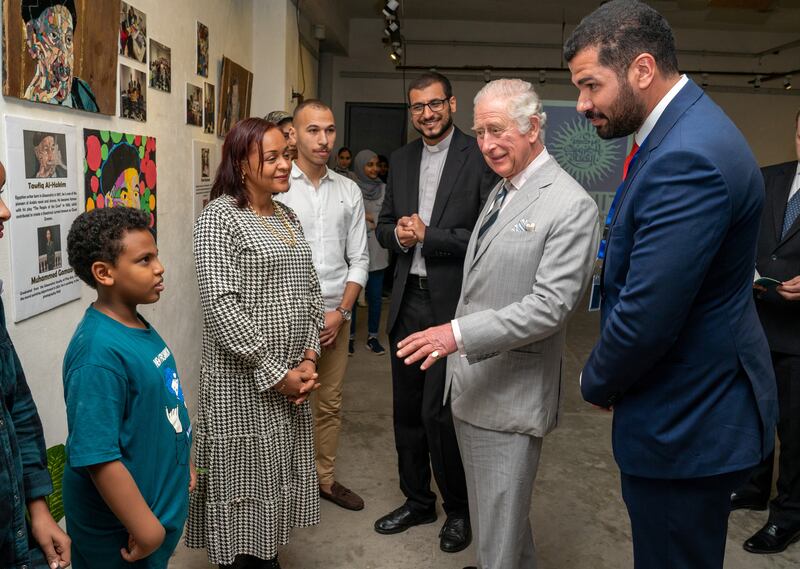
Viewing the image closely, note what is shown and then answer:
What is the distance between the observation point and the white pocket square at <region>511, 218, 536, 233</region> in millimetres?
1766

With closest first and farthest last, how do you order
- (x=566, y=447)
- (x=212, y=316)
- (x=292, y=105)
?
(x=212, y=316)
(x=566, y=447)
(x=292, y=105)

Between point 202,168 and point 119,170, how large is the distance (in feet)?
3.57

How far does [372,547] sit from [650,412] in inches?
60.0

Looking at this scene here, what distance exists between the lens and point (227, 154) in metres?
2.11

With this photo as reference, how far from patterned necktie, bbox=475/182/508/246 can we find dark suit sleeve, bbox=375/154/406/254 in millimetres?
604

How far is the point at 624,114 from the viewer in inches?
55.9

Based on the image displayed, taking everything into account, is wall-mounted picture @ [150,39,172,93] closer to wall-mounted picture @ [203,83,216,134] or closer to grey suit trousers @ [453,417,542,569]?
wall-mounted picture @ [203,83,216,134]

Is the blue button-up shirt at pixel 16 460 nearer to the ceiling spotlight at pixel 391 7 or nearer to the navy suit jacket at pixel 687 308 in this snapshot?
the navy suit jacket at pixel 687 308

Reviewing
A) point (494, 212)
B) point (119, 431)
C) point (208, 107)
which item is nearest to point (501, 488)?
point (494, 212)

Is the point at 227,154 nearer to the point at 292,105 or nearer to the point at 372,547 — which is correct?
the point at 372,547

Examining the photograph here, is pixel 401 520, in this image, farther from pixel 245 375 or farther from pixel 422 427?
pixel 245 375

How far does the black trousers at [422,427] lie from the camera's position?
101 inches

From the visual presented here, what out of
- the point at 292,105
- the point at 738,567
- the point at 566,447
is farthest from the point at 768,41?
the point at 738,567

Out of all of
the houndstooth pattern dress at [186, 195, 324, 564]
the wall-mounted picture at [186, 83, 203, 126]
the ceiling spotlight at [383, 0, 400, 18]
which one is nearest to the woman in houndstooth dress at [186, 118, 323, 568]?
the houndstooth pattern dress at [186, 195, 324, 564]
